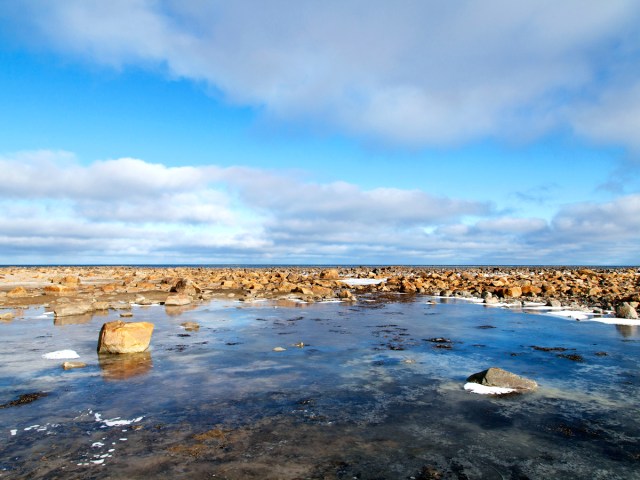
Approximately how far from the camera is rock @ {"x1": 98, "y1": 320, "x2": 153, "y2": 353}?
39.3 feet

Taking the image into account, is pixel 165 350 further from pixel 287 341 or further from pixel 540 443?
pixel 540 443

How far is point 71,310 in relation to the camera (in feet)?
63.6

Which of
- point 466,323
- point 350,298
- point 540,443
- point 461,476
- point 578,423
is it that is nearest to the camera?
point 461,476

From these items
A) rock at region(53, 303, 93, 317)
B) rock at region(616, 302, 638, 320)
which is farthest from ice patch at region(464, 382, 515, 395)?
rock at region(53, 303, 93, 317)

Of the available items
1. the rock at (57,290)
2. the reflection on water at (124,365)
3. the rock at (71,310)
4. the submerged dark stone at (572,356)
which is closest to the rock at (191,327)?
the reflection on water at (124,365)

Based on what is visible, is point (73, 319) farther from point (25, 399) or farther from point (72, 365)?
point (25, 399)

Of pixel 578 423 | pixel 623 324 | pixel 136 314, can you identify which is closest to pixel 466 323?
pixel 623 324

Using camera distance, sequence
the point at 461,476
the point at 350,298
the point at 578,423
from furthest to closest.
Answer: the point at 350,298
the point at 578,423
the point at 461,476

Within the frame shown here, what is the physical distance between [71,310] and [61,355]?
8796 mm

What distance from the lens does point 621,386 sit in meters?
9.19

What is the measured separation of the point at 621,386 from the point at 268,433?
7866 mm

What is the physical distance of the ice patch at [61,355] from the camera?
37.9 feet

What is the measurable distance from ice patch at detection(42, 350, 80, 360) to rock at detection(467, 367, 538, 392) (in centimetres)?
1074

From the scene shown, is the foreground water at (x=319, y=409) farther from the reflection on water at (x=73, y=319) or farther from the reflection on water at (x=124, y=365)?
the reflection on water at (x=73, y=319)
